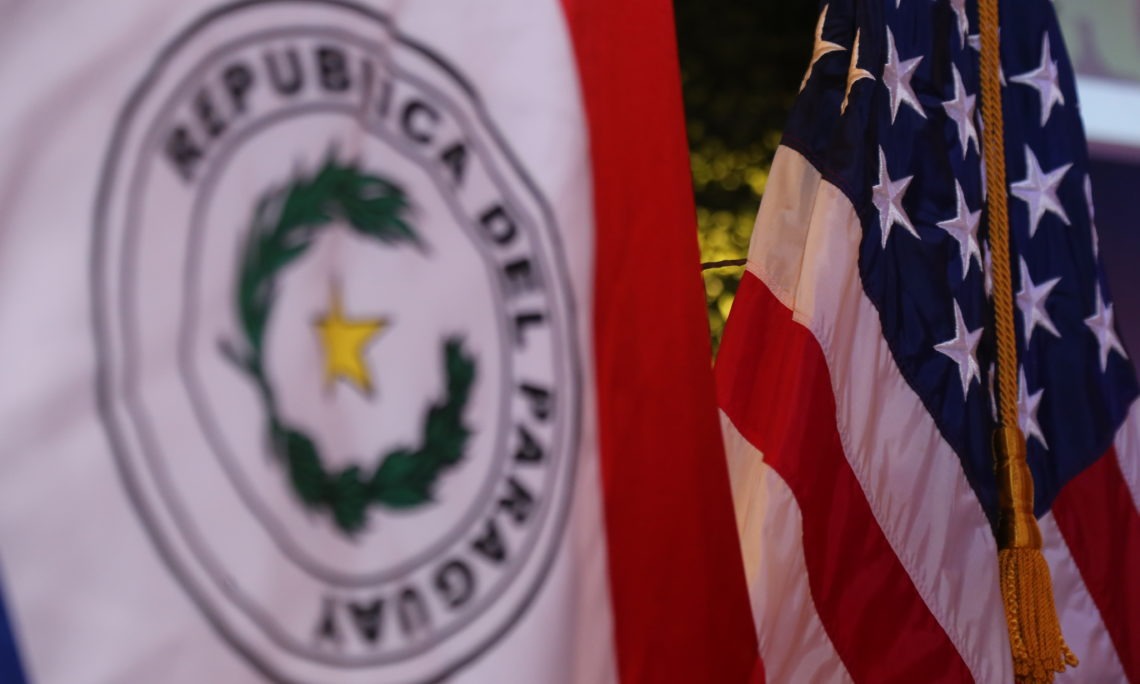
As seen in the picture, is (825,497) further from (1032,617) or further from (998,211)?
(998,211)

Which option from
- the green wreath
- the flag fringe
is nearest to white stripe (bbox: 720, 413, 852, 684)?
Answer: the flag fringe

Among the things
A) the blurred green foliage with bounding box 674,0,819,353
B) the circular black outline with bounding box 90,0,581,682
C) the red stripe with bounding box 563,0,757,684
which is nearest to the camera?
the circular black outline with bounding box 90,0,581,682

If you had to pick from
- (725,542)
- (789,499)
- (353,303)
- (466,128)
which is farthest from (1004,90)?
(353,303)

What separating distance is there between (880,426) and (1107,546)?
44 centimetres

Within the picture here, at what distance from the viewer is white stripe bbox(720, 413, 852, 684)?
3.60 ft

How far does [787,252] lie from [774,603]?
1.22 feet

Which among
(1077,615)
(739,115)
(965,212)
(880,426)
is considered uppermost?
(739,115)

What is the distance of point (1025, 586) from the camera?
4.09ft

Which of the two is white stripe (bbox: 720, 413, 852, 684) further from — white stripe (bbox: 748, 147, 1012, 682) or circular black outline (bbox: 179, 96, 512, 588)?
circular black outline (bbox: 179, 96, 512, 588)

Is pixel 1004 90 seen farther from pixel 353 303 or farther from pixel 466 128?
pixel 353 303

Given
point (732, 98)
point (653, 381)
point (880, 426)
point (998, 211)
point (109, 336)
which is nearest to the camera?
point (109, 336)

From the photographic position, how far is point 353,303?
0.61 metres

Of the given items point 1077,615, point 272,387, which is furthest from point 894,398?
point 272,387

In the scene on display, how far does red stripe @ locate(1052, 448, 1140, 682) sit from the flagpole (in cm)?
16
